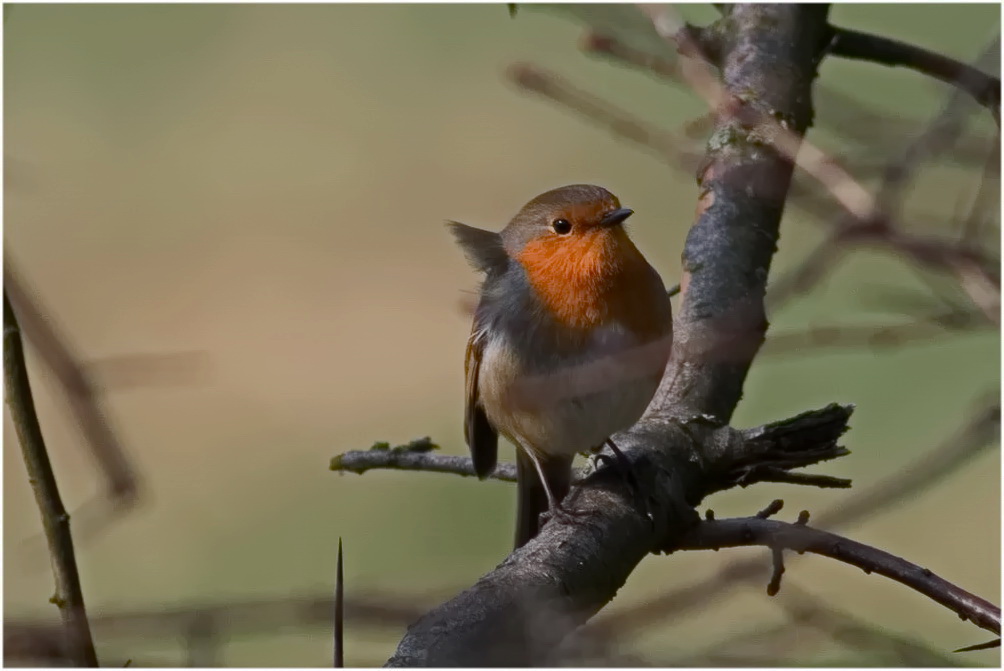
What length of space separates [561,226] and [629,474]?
106cm

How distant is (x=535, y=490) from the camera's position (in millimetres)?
3088

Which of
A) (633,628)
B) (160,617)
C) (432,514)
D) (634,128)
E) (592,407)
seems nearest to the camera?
(160,617)

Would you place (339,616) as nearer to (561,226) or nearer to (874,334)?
(874,334)

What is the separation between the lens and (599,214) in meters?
3.01

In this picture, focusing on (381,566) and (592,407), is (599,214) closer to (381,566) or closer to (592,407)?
(592,407)

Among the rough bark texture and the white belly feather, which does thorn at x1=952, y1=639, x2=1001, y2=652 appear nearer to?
the rough bark texture

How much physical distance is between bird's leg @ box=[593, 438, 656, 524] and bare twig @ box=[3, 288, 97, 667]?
1.04 m

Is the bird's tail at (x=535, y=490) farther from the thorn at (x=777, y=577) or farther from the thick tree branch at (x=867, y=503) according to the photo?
the thick tree branch at (x=867, y=503)

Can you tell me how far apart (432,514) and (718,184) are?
315 centimetres

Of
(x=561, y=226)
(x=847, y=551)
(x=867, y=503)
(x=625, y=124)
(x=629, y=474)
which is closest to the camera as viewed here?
(x=867, y=503)

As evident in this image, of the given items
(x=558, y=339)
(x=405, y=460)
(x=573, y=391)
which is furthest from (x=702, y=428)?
(x=405, y=460)

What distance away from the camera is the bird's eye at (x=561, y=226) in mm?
3044

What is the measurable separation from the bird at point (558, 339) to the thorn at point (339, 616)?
1.55 metres

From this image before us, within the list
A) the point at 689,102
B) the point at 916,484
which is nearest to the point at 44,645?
the point at 916,484
